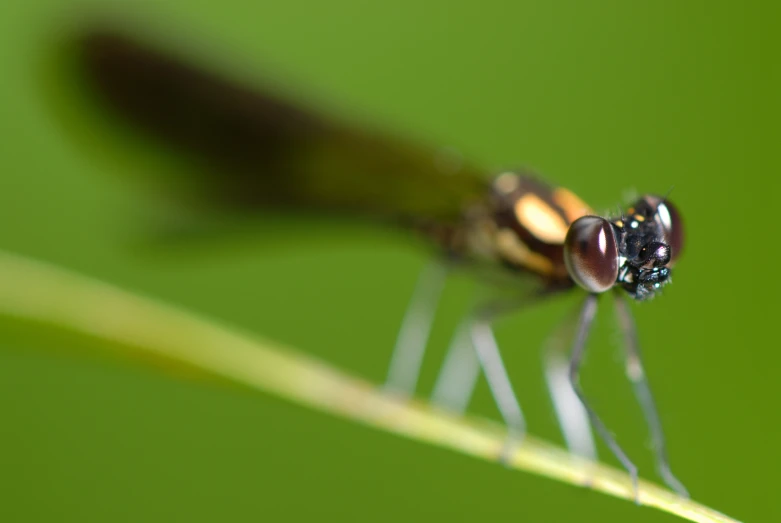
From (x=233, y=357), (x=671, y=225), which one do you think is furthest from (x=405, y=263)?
→ (x=233, y=357)

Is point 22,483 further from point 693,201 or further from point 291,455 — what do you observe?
point 693,201

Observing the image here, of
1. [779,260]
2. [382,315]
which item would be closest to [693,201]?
[779,260]

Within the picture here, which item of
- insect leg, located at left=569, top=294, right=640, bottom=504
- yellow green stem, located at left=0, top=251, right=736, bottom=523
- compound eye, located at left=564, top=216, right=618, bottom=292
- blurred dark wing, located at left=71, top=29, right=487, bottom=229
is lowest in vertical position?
yellow green stem, located at left=0, top=251, right=736, bottom=523

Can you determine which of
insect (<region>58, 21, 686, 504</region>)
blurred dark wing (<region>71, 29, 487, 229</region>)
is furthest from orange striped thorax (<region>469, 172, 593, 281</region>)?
blurred dark wing (<region>71, 29, 487, 229</region>)

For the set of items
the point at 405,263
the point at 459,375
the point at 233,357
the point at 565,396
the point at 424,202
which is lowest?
the point at 233,357

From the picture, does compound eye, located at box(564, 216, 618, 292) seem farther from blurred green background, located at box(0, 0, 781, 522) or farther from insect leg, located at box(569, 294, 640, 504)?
blurred green background, located at box(0, 0, 781, 522)

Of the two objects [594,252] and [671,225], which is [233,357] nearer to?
[594,252]
